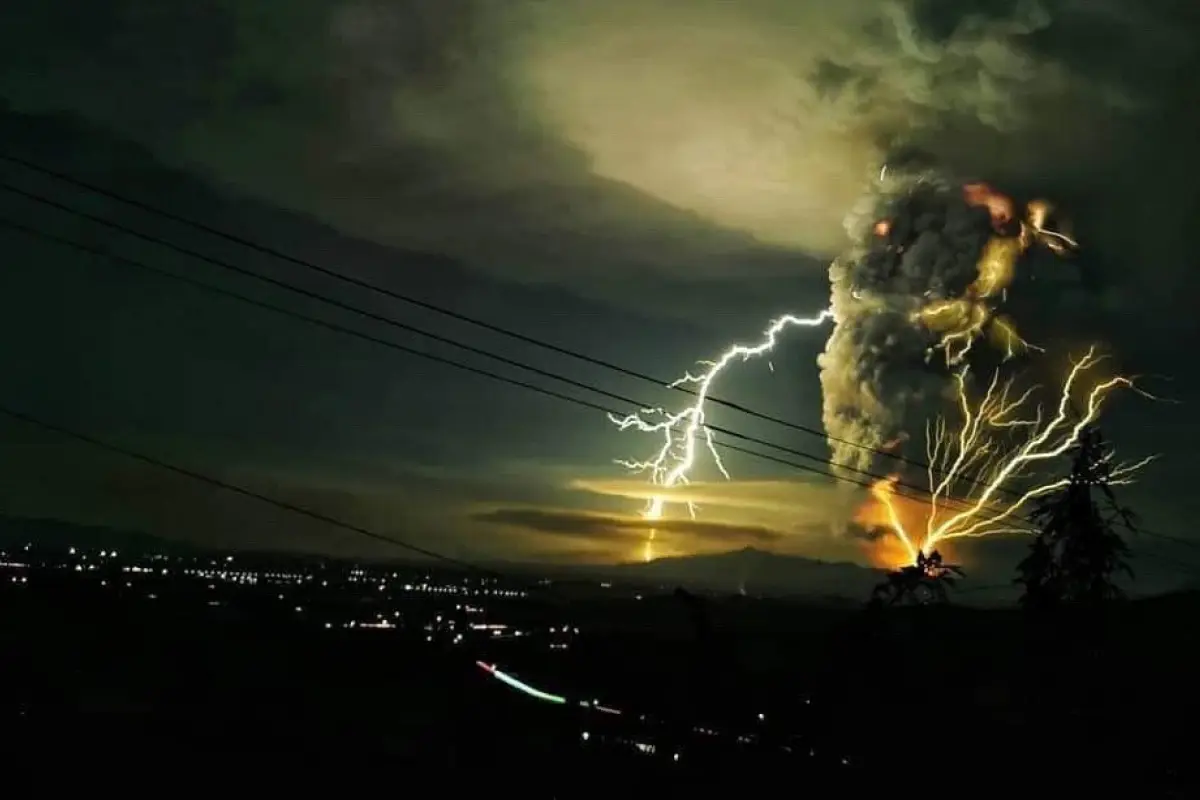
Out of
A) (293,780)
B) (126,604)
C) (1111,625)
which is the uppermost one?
(1111,625)

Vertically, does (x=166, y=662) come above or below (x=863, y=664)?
below

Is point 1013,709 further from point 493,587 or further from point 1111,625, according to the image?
point 493,587

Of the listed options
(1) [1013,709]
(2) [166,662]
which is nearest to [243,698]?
(2) [166,662]

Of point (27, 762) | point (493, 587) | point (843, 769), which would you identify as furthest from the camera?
point (493, 587)

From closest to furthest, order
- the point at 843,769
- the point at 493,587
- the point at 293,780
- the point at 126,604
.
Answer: the point at 293,780, the point at 843,769, the point at 126,604, the point at 493,587

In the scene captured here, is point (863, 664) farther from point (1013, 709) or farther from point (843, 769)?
point (1013, 709)

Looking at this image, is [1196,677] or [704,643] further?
[1196,677]

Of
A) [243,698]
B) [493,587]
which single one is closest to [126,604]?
[243,698]
